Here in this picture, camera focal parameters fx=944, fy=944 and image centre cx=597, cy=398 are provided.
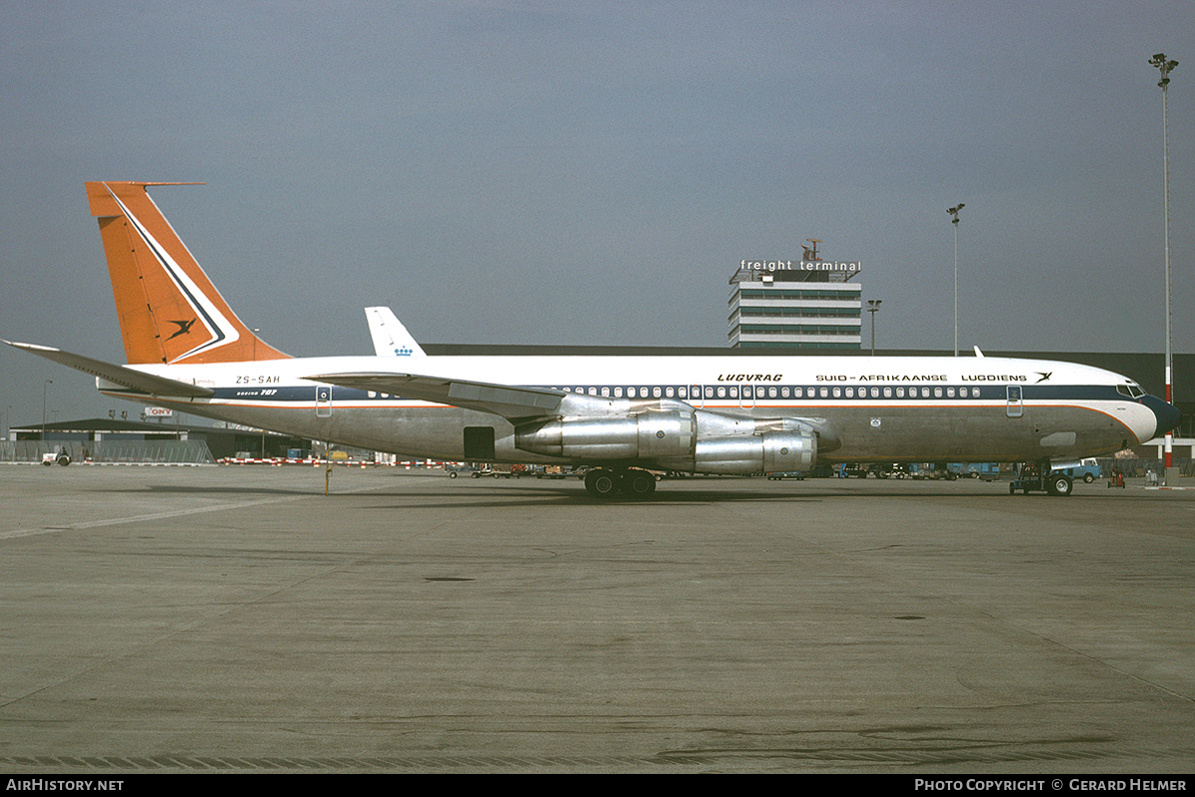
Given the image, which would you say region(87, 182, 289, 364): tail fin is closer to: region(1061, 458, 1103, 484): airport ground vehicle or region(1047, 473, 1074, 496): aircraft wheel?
region(1047, 473, 1074, 496): aircraft wheel

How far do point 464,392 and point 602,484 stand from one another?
4819mm

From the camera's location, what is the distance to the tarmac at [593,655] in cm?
437

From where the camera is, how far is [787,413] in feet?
82.7

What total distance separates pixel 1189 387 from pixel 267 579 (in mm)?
86656

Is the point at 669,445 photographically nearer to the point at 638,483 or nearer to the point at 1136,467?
the point at 638,483

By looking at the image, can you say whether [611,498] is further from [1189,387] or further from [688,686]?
[1189,387]

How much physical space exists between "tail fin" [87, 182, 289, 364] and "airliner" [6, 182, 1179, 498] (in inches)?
1.4

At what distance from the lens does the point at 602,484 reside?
25.0m

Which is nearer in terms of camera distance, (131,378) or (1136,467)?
(131,378)

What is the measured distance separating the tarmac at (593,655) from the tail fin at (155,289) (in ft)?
43.2

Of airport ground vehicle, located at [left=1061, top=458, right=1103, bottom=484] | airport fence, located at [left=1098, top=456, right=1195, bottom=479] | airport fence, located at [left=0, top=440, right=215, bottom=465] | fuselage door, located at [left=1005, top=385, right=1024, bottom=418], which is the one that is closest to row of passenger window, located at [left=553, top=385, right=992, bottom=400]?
fuselage door, located at [left=1005, top=385, right=1024, bottom=418]

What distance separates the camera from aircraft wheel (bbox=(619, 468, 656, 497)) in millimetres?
24812

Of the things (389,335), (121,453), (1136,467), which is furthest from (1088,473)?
(121,453)
